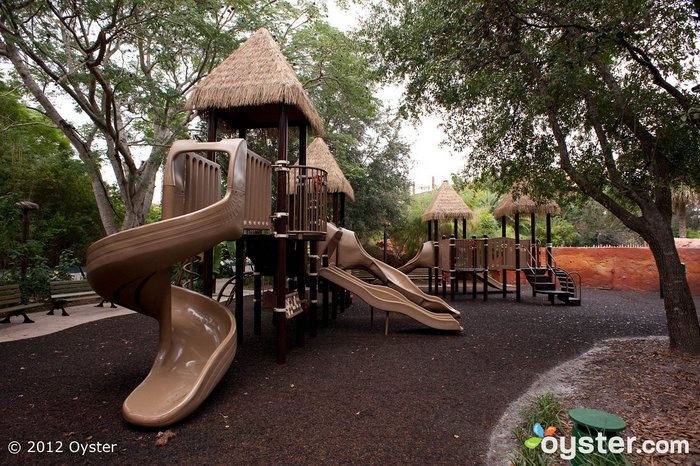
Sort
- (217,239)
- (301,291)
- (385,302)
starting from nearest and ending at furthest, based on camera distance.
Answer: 1. (217,239)
2. (301,291)
3. (385,302)

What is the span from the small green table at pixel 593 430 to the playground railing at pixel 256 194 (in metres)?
3.73

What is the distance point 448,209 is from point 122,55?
11.2 meters

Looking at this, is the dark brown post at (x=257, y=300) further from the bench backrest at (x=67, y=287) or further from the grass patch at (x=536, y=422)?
the bench backrest at (x=67, y=287)

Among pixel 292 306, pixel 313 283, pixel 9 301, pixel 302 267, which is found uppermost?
pixel 302 267

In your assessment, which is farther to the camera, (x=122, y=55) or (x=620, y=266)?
(x=620, y=266)

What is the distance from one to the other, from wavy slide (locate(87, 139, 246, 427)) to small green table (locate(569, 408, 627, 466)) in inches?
115

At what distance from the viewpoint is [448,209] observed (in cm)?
1343

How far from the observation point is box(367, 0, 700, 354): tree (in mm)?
4938

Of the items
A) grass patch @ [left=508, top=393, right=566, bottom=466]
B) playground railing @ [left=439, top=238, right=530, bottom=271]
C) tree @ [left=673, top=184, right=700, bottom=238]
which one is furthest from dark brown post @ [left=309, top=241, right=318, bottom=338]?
tree @ [left=673, top=184, right=700, bottom=238]

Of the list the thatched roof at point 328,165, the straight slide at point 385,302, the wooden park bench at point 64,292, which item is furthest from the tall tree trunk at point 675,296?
the wooden park bench at point 64,292

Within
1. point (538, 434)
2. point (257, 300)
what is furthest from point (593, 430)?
point (257, 300)

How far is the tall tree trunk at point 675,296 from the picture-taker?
4988mm

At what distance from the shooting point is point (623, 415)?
3.27 meters

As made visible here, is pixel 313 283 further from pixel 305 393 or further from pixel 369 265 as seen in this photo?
pixel 305 393
